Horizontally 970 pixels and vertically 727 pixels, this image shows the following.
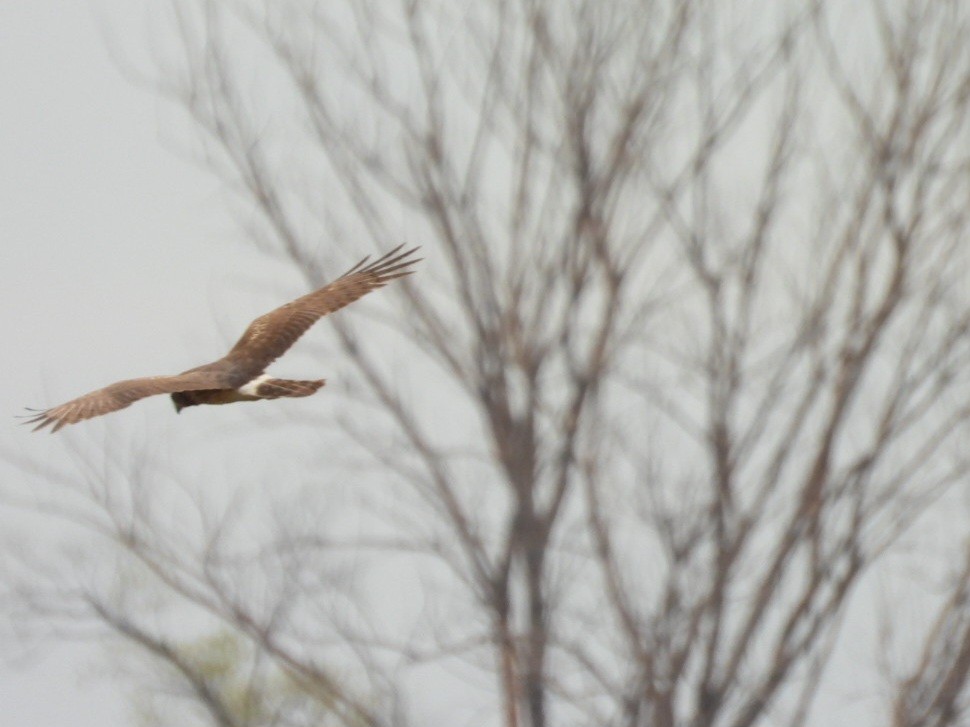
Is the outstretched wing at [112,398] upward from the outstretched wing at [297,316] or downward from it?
downward

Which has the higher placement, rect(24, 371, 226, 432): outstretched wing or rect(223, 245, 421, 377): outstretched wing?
rect(223, 245, 421, 377): outstretched wing

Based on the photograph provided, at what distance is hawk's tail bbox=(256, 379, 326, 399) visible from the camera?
279 inches

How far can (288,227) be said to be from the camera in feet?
40.0

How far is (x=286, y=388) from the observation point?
23.4 ft

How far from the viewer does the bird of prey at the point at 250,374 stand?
6.75 metres

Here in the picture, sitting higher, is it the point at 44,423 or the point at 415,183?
the point at 415,183

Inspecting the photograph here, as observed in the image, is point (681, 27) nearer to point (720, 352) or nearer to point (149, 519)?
point (720, 352)

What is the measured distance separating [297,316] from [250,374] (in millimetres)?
678

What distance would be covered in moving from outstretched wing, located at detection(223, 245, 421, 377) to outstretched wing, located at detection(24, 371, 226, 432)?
415 mm

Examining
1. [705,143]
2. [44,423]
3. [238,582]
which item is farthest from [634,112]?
[44,423]

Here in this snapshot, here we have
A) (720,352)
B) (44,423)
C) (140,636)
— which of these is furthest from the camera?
(140,636)

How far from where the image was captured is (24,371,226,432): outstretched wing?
6.66m

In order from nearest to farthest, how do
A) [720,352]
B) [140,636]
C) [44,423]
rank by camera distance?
1. [44,423]
2. [720,352]
3. [140,636]

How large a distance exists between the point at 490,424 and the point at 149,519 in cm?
180
